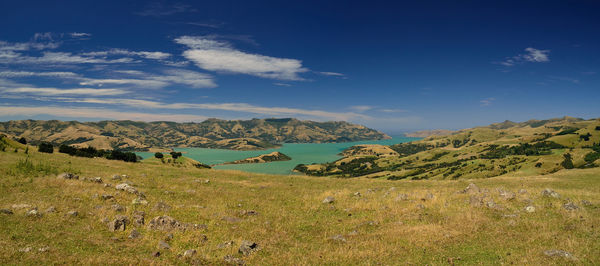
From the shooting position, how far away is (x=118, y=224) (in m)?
15.0

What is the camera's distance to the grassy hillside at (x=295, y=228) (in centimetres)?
1201

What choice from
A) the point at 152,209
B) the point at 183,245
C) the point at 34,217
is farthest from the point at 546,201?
the point at 34,217

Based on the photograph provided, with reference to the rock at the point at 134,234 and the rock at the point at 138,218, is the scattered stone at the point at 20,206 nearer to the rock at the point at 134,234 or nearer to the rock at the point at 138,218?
the rock at the point at 138,218

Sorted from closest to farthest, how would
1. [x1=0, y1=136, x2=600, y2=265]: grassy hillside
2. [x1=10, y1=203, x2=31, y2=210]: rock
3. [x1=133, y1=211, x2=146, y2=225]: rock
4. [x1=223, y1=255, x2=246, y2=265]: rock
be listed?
[x1=223, y1=255, x2=246, y2=265]: rock < [x1=0, y1=136, x2=600, y2=265]: grassy hillside < [x1=10, y1=203, x2=31, y2=210]: rock < [x1=133, y1=211, x2=146, y2=225]: rock

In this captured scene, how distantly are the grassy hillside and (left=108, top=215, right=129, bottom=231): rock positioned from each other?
237mm

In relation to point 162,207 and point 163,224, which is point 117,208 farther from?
point 163,224

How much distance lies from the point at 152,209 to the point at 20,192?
35.6 ft

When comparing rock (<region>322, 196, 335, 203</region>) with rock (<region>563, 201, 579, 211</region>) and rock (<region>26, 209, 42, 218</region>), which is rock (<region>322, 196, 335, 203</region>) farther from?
rock (<region>26, 209, 42, 218</region>)

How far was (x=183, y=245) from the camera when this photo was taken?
532 inches

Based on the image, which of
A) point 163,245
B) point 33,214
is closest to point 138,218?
point 163,245

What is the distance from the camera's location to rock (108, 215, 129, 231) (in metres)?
14.7

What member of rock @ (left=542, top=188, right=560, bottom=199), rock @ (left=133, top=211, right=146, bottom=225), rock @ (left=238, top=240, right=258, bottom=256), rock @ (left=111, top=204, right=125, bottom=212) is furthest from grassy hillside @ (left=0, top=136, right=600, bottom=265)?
rock @ (left=542, top=188, right=560, bottom=199)

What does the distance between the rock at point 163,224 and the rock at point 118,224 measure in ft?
4.53

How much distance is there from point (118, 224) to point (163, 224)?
2.42 m
